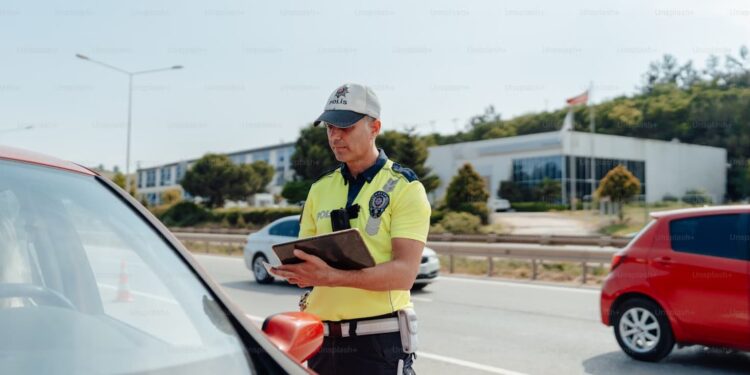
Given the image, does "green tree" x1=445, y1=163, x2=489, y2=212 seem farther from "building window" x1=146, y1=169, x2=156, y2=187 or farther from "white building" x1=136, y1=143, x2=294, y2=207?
"building window" x1=146, y1=169, x2=156, y2=187

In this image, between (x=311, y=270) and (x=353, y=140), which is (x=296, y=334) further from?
(x=353, y=140)

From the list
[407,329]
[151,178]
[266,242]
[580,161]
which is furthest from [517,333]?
[151,178]

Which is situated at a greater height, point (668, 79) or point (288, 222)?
point (668, 79)

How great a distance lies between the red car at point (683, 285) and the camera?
245 inches

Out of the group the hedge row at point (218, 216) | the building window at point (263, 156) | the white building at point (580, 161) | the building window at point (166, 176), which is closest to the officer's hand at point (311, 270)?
the hedge row at point (218, 216)

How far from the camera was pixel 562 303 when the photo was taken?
11.4 m

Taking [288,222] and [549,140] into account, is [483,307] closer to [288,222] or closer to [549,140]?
[288,222]

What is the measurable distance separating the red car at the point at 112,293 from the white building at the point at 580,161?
54185mm

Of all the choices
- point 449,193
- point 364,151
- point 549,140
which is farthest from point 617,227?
point 364,151

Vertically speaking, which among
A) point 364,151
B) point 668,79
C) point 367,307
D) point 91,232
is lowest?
Result: point 367,307

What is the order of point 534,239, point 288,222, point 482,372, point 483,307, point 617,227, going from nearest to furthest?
point 482,372, point 483,307, point 288,222, point 534,239, point 617,227

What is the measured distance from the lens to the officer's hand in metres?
2.36

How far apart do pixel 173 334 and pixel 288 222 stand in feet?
41.9

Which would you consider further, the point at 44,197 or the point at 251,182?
the point at 251,182
